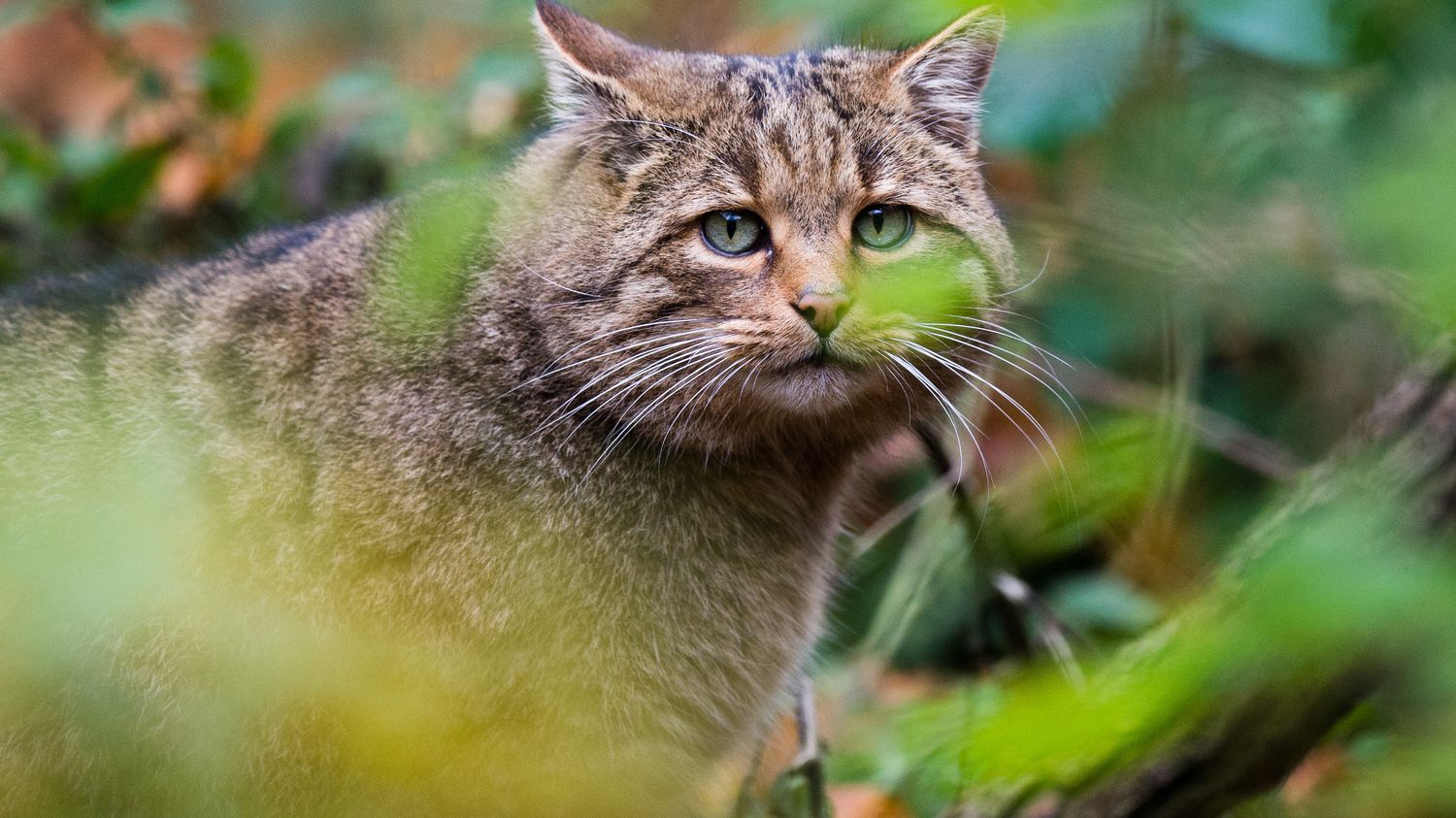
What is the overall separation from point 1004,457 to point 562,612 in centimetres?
297

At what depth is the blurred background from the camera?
1576 millimetres

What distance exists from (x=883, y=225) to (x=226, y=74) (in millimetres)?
3884

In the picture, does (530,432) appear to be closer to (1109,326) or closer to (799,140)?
(799,140)

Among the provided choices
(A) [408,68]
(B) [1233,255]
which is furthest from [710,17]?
(B) [1233,255]

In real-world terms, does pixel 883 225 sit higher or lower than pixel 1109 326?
higher

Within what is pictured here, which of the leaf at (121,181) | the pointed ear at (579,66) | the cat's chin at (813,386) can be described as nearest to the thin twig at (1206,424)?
the cat's chin at (813,386)

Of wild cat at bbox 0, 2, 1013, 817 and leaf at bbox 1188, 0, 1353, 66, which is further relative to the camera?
leaf at bbox 1188, 0, 1353, 66

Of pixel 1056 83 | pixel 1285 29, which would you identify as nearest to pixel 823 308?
pixel 1056 83

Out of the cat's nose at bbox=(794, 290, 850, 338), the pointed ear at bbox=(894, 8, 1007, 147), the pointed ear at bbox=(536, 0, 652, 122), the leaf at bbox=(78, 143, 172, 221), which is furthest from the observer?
the leaf at bbox=(78, 143, 172, 221)

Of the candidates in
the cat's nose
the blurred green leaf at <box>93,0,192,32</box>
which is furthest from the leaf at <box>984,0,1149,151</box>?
the blurred green leaf at <box>93,0,192,32</box>

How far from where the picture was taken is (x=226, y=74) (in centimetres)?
601

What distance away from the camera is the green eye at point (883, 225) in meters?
3.26

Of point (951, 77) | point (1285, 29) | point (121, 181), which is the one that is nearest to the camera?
point (951, 77)

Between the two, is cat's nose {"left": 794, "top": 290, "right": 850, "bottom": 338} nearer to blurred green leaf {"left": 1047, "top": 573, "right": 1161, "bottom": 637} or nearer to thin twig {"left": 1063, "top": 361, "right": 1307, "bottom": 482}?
thin twig {"left": 1063, "top": 361, "right": 1307, "bottom": 482}
